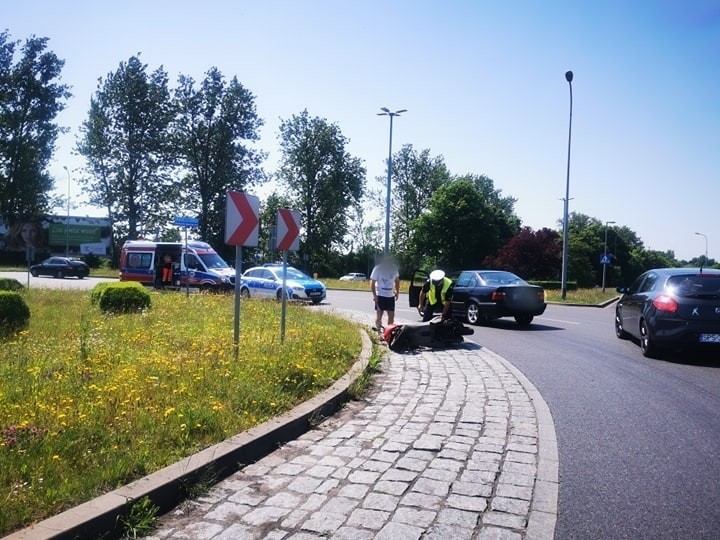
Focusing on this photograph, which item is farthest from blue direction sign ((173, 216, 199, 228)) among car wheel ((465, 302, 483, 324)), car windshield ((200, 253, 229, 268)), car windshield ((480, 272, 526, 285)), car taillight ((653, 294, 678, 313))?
car taillight ((653, 294, 678, 313))

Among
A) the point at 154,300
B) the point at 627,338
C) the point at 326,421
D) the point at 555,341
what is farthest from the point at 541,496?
the point at 154,300

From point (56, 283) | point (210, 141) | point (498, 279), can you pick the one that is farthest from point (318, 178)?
point (498, 279)

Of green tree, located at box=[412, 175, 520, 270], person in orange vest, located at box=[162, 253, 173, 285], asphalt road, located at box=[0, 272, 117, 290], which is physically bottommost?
asphalt road, located at box=[0, 272, 117, 290]

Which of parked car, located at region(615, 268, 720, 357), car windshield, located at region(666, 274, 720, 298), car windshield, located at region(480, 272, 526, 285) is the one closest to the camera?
parked car, located at region(615, 268, 720, 357)

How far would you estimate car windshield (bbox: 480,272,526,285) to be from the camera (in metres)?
15.1

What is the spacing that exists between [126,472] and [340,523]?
1.42m

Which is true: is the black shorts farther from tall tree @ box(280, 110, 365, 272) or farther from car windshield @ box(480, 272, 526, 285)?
tall tree @ box(280, 110, 365, 272)

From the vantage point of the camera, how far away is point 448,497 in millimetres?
3768

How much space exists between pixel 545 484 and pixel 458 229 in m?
54.8

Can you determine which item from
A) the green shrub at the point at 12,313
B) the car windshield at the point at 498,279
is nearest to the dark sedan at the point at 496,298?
the car windshield at the point at 498,279

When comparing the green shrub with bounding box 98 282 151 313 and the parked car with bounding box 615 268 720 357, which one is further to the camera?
the green shrub with bounding box 98 282 151 313

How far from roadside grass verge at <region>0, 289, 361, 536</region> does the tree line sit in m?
33.3

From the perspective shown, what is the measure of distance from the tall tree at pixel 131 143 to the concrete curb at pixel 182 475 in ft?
162

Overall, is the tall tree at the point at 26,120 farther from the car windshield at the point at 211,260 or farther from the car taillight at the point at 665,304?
the car taillight at the point at 665,304
